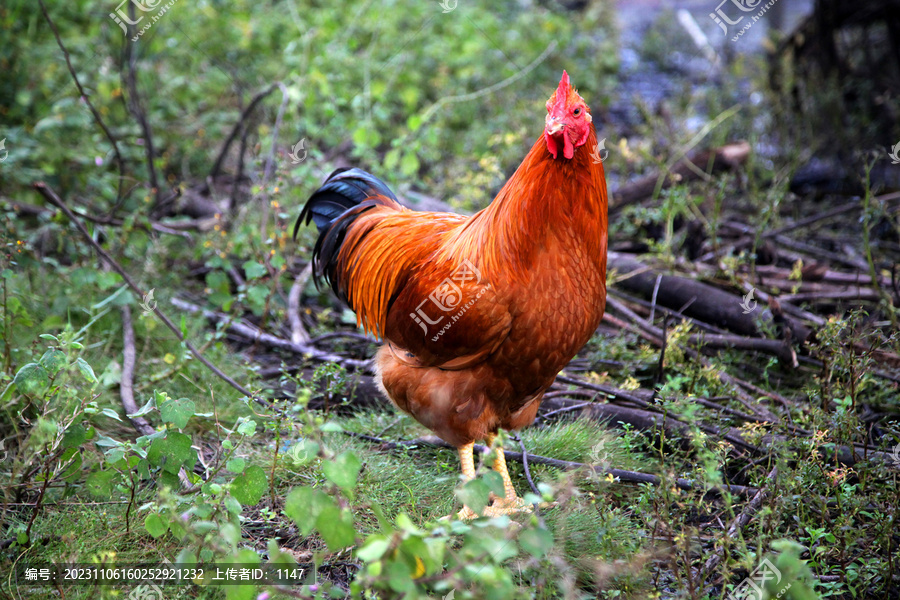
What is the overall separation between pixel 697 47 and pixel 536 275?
9872mm

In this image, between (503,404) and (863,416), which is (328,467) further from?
(863,416)

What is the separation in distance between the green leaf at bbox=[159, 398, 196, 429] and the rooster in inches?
38.0

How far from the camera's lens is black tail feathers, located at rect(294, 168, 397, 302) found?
3480mm

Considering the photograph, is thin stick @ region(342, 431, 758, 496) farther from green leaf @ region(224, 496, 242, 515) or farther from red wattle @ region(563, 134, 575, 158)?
red wattle @ region(563, 134, 575, 158)

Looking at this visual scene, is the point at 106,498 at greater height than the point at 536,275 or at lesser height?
lesser

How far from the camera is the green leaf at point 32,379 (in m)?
2.47

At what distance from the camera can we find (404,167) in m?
5.15

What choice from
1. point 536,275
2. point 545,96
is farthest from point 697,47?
point 536,275

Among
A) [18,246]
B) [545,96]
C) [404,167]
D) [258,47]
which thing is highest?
[258,47]
